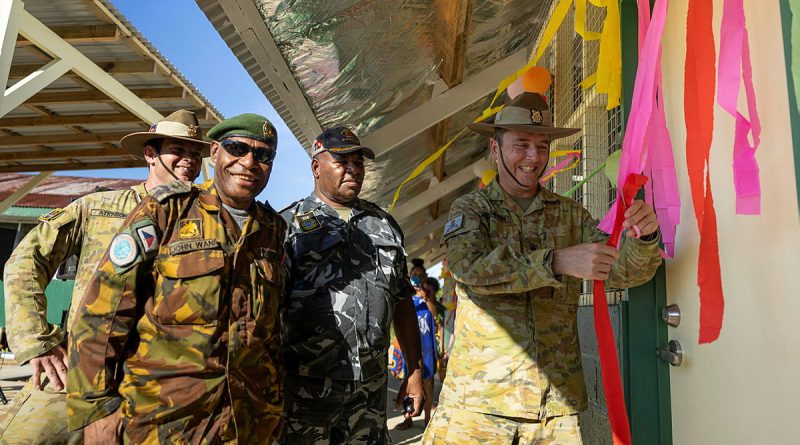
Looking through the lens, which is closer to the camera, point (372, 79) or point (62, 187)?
point (372, 79)

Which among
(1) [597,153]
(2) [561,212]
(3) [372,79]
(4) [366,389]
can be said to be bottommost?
(4) [366,389]

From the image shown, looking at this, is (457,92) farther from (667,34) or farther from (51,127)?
(51,127)

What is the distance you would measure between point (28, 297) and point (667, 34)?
2562 millimetres

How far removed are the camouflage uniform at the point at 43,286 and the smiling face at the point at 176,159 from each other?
29cm

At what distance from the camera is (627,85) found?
2.05m

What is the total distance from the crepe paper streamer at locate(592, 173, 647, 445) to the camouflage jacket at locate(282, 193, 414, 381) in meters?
1.11

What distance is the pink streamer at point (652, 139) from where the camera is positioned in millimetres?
1403

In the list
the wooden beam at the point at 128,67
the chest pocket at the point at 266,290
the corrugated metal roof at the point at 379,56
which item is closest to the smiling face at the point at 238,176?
the chest pocket at the point at 266,290

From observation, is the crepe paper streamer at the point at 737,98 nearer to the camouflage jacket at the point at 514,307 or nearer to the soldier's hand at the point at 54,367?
the camouflage jacket at the point at 514,307

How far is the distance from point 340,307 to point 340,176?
639mm

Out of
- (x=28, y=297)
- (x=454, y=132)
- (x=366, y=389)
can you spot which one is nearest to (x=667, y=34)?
(x=366, y=389)

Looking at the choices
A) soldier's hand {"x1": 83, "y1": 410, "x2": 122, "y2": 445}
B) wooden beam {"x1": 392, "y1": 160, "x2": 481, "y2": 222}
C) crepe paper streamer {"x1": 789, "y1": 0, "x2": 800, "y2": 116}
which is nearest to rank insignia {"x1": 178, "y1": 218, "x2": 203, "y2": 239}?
soldier's hand {"x1": 83, "y1": 410, "x2": 122, "y2": 445}

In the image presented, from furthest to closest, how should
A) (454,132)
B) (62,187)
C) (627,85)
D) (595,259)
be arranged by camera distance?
(62,187) → (454,132) → (627,85) → (595,259)

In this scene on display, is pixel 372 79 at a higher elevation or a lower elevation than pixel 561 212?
higher
